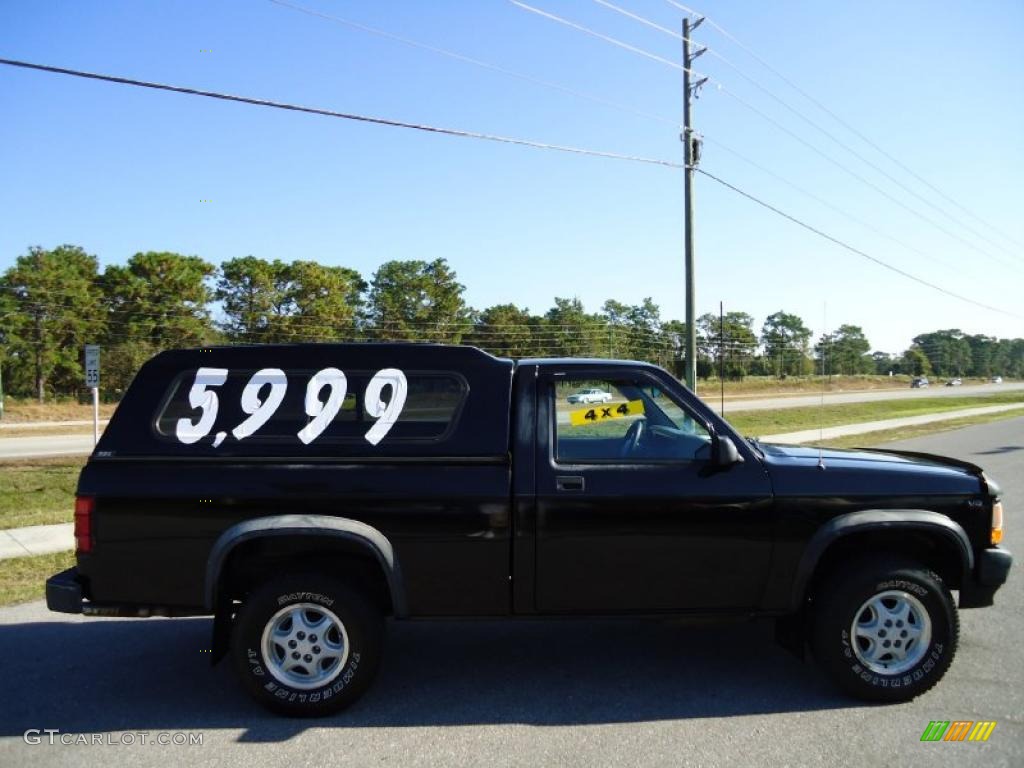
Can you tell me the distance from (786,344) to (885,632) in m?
129

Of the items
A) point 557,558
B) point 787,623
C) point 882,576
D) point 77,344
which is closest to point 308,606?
point 557,558

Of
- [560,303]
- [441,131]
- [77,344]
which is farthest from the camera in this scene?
[560,303]

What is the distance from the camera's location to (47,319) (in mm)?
52156

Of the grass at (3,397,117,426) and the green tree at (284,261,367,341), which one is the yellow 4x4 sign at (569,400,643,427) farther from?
the green tree at (284,261,367,341)

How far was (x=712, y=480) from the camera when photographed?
381cm

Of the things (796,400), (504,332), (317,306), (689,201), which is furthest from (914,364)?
(689,201)

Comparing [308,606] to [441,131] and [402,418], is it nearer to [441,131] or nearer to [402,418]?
[402,418]

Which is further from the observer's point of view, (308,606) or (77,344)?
(77,344)

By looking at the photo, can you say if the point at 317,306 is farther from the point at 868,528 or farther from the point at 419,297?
the point at 868,528

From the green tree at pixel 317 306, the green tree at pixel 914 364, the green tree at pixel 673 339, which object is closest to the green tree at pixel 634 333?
the green tree at pixel 673 339

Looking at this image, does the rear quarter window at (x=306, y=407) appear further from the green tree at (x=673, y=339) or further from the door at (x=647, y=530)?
the green tree at (x=673, y=339)

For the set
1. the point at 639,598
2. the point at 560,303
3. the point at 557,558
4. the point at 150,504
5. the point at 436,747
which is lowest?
the point at 436,747

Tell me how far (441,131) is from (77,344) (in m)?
52.9

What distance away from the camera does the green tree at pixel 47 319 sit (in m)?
50.9
